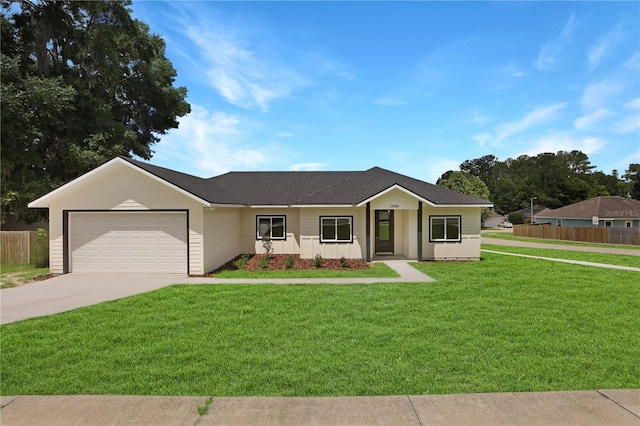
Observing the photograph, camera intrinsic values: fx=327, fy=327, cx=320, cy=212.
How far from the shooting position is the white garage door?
1274 centimetres

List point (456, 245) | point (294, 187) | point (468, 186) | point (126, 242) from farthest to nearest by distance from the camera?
point (468, 186), point (294, 187), point (456, 245), point (126, 242)

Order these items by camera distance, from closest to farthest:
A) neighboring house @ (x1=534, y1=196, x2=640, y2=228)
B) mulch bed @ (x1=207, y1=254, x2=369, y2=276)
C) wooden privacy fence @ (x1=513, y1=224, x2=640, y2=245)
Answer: mulch bed @ (x1=207, y1=254, x2=369, y2=276), wooden privacy fence @ (x1=513, y1=224, x2=640, y2=245), neighboring house @ (x1=534, y1=196, x2=640, y2=228)

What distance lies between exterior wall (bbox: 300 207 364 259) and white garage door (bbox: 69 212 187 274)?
19.0 feet

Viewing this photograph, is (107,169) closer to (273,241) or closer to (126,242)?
(126,242)

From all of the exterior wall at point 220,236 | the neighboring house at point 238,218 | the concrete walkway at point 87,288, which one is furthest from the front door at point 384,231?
the exterior wall at point 220,236

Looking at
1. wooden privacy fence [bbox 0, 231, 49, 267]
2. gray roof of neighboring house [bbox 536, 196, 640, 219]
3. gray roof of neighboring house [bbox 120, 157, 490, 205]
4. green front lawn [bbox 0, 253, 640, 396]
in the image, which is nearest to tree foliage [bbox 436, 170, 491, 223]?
gray roof of neighboring house [bbox 536, 196, 640, 219]

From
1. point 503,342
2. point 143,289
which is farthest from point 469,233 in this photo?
point 143,289

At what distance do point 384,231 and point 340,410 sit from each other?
15.0 m

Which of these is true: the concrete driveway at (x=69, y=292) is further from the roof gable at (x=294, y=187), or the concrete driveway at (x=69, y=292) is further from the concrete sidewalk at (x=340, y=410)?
the concrete sidewalk at (x=340, y=410)

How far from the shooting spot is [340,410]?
3.75 metres

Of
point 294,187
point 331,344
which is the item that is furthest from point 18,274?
point 331,344

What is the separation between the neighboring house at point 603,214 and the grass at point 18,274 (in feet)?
132

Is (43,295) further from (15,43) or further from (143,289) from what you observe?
(15,43)

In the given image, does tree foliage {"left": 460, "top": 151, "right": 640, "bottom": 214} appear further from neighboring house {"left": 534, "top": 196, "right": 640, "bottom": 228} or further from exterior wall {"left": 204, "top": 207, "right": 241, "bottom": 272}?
exterior wall {"left": 204, "top": 207, "right": 241, "bottom": 272}
